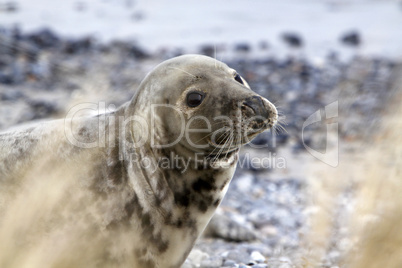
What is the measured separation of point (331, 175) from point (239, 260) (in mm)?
1566

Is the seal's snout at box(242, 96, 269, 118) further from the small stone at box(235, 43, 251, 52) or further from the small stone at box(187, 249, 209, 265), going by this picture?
the small stone at box(235, 43, 251, 52)

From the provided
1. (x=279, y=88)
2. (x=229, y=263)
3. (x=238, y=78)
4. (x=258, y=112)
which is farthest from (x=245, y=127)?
(x=279, y=88)

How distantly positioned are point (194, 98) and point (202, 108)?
2.8 inches

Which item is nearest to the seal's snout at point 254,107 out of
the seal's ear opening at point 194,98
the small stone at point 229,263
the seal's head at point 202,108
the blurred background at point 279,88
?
the seal's head at point 202,108

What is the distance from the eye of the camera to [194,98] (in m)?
3.02

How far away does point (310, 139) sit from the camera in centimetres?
779

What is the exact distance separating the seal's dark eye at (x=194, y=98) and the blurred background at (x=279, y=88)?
509 millimetres

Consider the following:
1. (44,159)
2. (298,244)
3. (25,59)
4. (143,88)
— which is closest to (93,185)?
(44,159)

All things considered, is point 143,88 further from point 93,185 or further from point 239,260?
point 239,260

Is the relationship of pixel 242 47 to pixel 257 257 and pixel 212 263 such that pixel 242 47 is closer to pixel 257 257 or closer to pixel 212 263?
pixel 257 257

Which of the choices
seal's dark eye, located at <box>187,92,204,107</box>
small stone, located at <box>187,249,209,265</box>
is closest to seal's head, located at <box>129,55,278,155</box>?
seal's dark eye, located at <box>187,92,204,107</box>

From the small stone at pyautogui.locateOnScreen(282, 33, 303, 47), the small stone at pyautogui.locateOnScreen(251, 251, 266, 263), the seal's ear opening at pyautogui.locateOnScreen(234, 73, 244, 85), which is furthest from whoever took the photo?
the small stone at pyautogui.locateOnScreen(282, 33, 303, 47)

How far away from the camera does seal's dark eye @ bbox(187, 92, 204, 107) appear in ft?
9.89

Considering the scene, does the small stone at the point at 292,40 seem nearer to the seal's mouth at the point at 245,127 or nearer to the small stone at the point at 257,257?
the small stone at the point at 257,257
